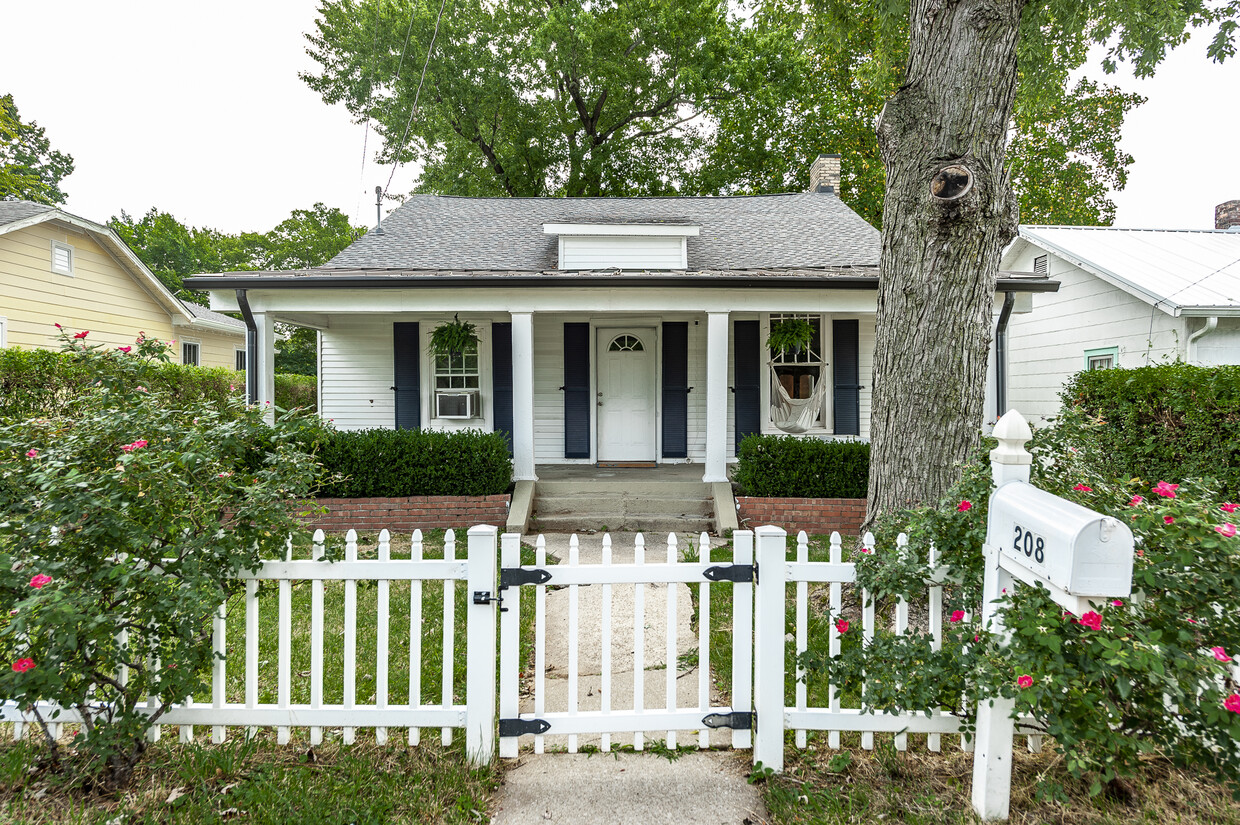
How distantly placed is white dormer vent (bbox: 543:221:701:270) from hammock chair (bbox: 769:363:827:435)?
94.2 inches

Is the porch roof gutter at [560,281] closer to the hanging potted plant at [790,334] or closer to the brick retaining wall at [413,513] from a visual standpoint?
the hanging potted plant at [790,334]

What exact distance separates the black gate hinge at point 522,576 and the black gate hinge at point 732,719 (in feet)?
2.91

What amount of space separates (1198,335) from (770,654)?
9.13m

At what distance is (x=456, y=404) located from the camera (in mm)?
8906

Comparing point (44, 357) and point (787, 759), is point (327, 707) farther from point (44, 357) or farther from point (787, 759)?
point (44, 357)

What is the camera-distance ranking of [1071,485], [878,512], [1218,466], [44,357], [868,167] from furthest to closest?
[868,167] < [44,357] < [1218,466] < [878,512] < [1071,485]

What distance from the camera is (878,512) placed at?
369 cm

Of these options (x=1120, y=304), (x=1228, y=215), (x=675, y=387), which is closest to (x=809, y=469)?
(x=675, y=387)

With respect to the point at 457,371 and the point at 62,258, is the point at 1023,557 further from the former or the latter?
the point at 62,258

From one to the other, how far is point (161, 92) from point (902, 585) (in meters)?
15.9

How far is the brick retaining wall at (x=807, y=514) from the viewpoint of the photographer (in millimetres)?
6691

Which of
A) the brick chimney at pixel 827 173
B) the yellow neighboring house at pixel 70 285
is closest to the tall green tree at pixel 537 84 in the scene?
the brick chimney at pixel 827 173

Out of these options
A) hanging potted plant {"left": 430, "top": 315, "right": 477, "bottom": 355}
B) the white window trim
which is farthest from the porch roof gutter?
the white window trim

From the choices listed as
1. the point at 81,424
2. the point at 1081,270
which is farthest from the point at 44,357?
the point at 1081,270
